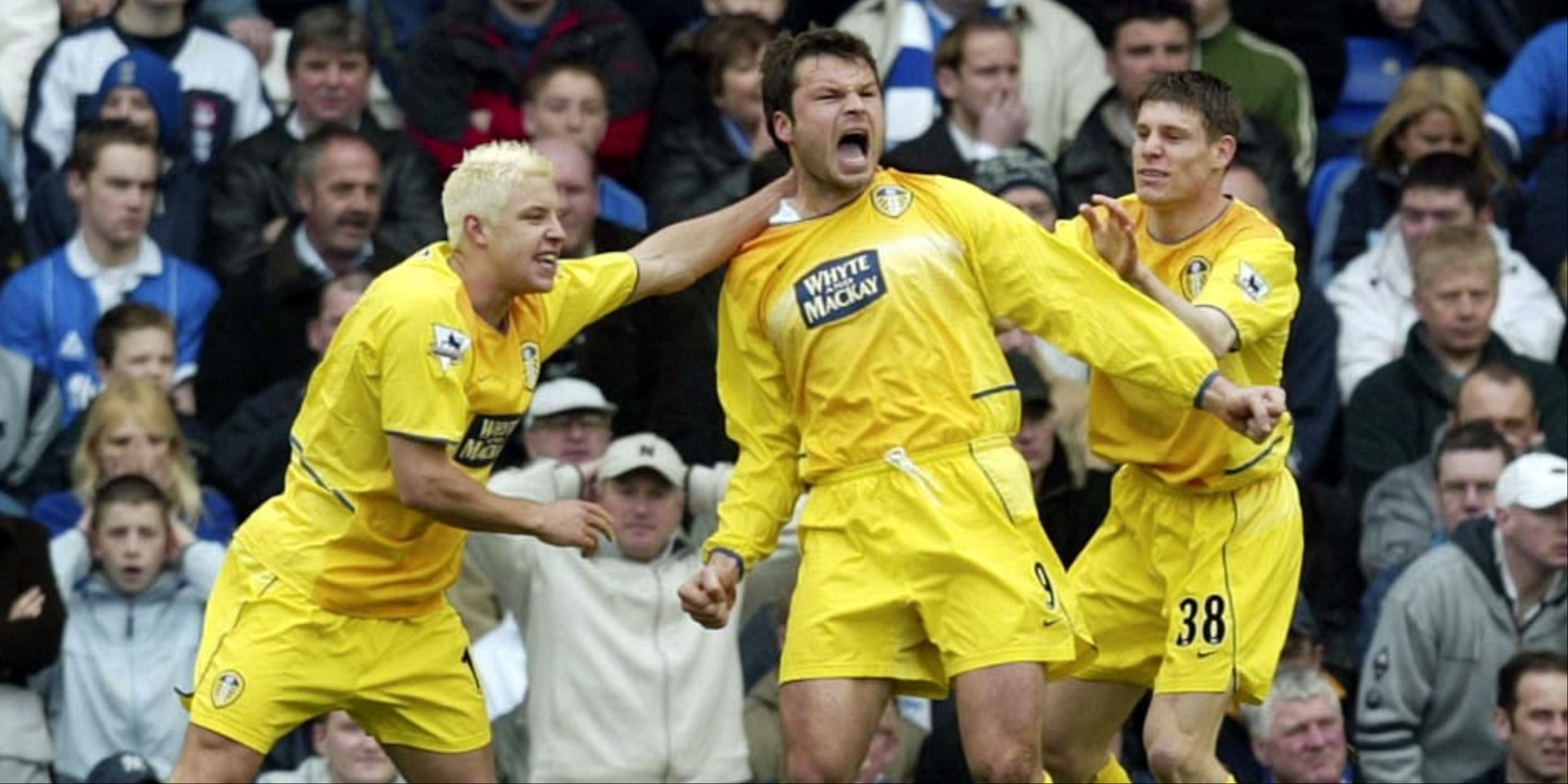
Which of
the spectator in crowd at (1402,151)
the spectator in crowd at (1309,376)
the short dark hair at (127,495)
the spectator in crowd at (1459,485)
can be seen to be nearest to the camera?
the short dark hair at (127,495)

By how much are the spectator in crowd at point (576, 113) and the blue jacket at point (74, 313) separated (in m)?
1.57

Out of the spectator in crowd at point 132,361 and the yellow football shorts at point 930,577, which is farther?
the spectator in crowd at point 132,361

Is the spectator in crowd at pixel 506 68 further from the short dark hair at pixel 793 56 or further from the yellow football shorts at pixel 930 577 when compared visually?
the yellow football shorts at pixel 930 577

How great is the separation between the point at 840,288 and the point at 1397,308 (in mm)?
5263

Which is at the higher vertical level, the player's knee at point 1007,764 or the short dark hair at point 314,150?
the short dark hair at point 314,150

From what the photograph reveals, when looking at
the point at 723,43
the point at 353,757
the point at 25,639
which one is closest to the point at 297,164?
the point at 723,43

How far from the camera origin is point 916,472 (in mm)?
11875

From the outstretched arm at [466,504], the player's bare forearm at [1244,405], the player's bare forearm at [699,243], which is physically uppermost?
the player's bare forearm at [699,243]

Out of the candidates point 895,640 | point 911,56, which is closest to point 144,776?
point 895,640

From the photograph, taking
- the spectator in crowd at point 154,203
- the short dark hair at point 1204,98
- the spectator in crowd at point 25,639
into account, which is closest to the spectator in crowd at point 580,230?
the spectator in crowd at point 154,203

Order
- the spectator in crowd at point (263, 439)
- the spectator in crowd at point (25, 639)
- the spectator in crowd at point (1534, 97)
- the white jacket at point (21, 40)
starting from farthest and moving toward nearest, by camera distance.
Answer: the spectator in crowd at point (1534, 97) → the white jacket at point (21, 40) → the spectator in crowd at point (263, 439) → the spectator in crowd at point (25, 639)

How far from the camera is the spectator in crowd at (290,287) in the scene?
53.0ft

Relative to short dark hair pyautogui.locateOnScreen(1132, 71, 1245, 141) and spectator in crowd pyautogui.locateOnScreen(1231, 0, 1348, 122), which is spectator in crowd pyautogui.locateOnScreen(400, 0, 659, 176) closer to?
spectator in crowd pyautogui.locateOnScreen(1231, 0, 1348, 122)

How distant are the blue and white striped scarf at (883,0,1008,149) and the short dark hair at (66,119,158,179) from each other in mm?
3202
